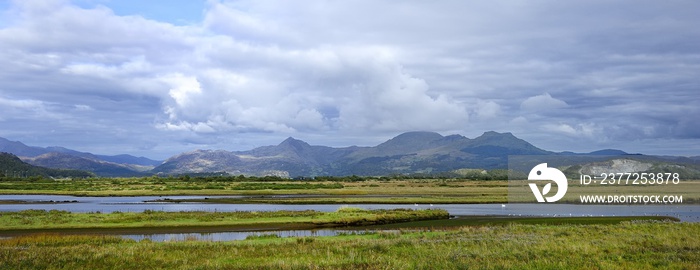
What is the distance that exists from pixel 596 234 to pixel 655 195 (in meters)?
74.6

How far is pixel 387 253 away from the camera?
30672 mm

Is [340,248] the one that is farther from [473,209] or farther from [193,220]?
[473,209]


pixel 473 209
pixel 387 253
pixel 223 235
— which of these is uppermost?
pixel 387 253

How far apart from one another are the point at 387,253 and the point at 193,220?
2860cm

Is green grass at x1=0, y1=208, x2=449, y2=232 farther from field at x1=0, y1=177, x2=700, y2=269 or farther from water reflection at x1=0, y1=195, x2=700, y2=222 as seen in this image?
water reflection at x1=0, y1=195, x2=700, y2=222

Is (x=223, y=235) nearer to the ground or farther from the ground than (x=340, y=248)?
nearer to the ground

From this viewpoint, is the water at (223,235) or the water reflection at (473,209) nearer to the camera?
the water at (223,235)

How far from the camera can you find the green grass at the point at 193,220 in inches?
1944

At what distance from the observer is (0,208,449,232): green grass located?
162 feet

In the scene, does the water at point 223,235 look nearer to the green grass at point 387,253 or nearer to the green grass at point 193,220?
the green grass at point 193,220

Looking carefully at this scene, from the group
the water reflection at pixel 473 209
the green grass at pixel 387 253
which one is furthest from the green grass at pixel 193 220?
the water reflection at pixel 473 209

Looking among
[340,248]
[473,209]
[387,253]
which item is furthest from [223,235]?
[473,209]

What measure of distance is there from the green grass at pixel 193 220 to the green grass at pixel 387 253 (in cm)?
1182

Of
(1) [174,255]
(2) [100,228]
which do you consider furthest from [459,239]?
(2) [100,228]
